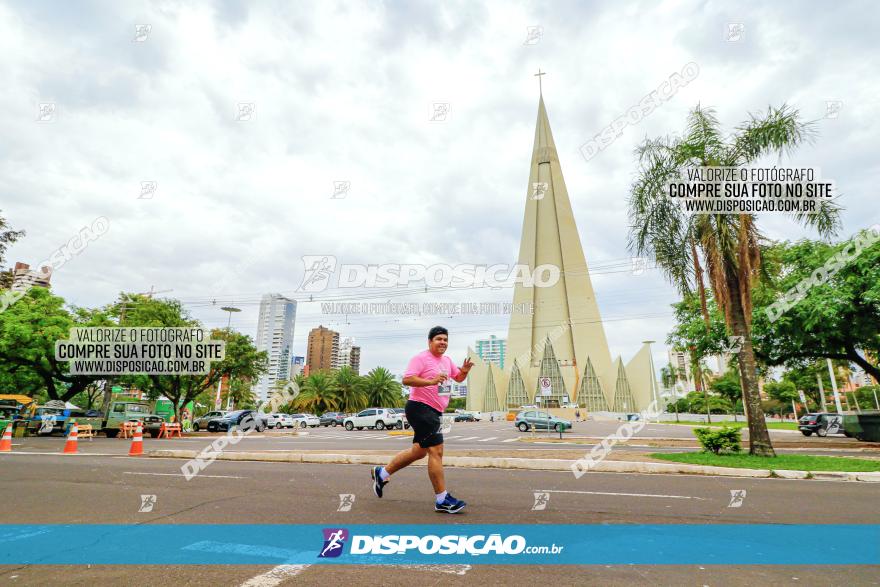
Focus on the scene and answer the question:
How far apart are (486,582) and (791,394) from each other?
81.2 meters

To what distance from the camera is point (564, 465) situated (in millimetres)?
9477

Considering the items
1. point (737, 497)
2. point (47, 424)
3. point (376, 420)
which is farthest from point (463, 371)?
point (376, 420)

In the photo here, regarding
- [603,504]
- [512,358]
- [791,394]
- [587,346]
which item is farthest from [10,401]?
[791,394]

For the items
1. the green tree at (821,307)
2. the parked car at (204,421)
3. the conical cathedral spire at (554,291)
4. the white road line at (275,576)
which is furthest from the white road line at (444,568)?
the conical cathedral spire at (554,291)

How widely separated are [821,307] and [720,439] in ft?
22.7

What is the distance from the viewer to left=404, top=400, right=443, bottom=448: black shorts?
4766mm

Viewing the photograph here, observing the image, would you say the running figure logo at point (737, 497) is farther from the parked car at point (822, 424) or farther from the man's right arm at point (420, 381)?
the parked car at point (822, 424)

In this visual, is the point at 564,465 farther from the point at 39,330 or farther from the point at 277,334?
the point at 277,334

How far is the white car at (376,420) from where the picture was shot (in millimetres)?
36281

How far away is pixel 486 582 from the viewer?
9.85 ft

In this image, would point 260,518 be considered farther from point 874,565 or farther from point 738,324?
point 738,324

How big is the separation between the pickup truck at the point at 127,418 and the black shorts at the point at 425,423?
24118 millimetres

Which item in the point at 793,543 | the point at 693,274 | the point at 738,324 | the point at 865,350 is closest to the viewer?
the point at 793,543

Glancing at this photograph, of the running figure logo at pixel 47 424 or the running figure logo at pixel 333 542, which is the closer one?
the running figure logo at pixel 333 542
